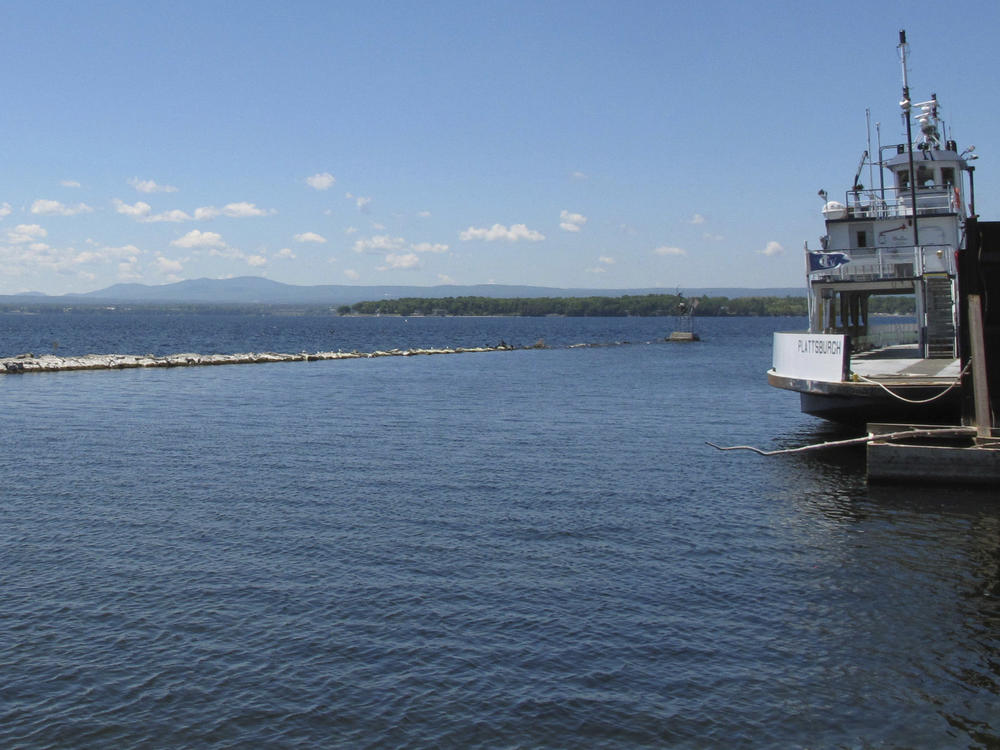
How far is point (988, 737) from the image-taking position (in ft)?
30.1

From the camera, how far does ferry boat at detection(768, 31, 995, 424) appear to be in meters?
23.9

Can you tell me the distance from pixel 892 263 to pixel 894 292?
2.92m

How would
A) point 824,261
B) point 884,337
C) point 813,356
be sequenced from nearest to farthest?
point 813,356 → point 824,261 → point 884,337

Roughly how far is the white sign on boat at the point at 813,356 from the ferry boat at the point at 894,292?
0.03 m

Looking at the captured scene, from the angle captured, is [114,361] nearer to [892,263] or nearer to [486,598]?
[892,263]

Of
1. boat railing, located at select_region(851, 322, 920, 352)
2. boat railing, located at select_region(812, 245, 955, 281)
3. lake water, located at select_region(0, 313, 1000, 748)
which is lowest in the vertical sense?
lake water, located at select_region(0, 313, 1000, 748)

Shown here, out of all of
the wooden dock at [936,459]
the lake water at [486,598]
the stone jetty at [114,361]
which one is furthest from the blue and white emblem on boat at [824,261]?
the stone jetty at [114,361]

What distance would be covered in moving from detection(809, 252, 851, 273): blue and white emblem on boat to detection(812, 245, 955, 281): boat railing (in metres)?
0.18

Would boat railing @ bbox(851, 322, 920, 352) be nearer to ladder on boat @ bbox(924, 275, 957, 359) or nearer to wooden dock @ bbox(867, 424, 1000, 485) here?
ladder on boat @ bbox(924, 275, 957, 359)

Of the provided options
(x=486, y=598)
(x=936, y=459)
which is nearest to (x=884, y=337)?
(x=936, y=459)

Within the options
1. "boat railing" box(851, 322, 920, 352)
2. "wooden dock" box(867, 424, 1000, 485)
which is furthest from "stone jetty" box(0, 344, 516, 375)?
"wooden dock" box(867, 424, 1000, 485)

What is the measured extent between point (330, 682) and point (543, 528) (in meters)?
7.24

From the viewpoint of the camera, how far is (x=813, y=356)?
2589 centimetres

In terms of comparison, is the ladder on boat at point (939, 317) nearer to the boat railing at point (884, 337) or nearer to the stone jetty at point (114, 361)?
the boat railing at point (884, 337)
